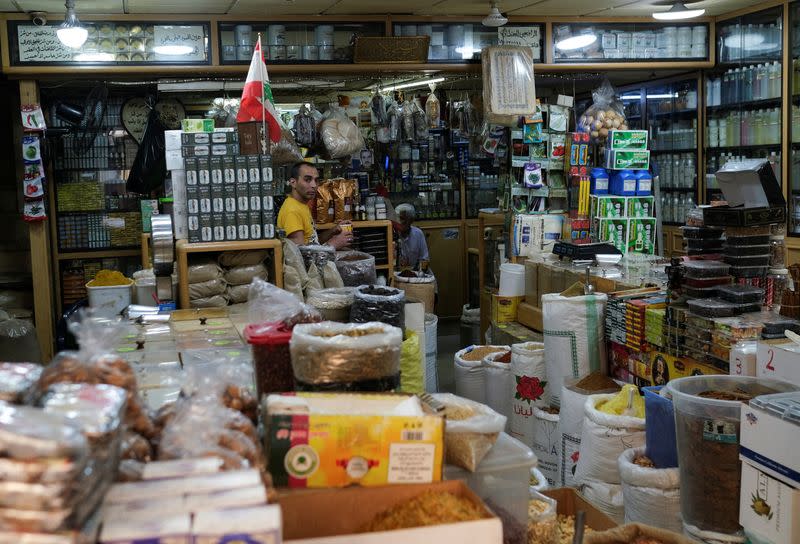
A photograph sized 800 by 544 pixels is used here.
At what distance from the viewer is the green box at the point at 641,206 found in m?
6.91

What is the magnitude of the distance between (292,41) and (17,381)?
5699mm

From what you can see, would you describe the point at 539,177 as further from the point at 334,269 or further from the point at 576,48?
the point at 334,269

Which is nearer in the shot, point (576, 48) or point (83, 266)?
point (576, 48)

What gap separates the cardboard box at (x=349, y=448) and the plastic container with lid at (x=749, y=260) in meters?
2.92

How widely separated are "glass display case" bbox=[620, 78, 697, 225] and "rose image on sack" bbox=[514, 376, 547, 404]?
11.8ft

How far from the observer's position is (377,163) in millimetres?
9906

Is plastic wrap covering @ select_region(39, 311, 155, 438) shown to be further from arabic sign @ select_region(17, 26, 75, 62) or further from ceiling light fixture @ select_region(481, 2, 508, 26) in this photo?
ceiling light fixture @ select_region(481, 2, 508, 26)

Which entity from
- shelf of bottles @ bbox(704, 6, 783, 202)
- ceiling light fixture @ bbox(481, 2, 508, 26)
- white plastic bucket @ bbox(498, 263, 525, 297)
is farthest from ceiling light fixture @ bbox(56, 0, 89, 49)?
shelf of bottles @ bbox(704, 6, 783, 202)

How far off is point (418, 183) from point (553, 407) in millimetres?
5551

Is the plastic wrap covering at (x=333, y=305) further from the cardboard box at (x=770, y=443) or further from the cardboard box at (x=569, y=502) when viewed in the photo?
the cardboard box at (x=770, y=443)

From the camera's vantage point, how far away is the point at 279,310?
2.50 m

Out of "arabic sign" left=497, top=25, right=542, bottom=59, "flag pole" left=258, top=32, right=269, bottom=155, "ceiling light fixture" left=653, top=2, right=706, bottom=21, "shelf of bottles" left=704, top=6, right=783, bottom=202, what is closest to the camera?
"flag pole" left=258, top=32, right=269, bottom=155

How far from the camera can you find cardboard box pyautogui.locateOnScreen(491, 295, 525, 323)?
6.23m

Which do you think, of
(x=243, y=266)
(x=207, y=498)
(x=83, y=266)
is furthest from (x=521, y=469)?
(x=83, y=266)
